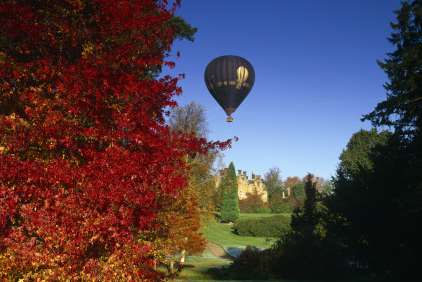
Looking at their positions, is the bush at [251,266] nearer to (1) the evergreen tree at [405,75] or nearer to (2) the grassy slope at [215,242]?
(2) the grassy slope at [215,242]

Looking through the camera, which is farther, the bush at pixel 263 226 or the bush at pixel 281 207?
the bush at pixel 281 207

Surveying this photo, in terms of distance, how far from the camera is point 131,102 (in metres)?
8.95

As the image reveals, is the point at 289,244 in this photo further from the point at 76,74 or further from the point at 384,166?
the point at 76,74

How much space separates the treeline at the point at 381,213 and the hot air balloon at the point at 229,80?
756 cm

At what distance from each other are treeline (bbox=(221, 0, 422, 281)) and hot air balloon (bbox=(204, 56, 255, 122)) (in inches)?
298

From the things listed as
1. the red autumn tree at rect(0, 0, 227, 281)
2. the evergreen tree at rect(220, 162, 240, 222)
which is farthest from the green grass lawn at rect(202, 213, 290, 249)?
the red autumn tree at rect(0, 0, 227, 281)

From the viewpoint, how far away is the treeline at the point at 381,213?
15.2m

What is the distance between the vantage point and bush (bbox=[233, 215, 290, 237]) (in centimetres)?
5541

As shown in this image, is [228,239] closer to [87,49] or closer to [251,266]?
[251,266]

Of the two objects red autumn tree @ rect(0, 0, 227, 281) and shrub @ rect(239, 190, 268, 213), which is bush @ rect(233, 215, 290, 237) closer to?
shrub @ rect(239, 190, 268, 213)

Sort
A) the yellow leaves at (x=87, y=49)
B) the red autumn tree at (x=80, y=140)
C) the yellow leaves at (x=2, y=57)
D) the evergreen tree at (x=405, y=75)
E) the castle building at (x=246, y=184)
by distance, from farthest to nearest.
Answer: the castle building at (x=246, y=184)
the evergreen tree at (x=405, y=75)
the yellow leaves at (x=87, y=49)
the yellow leaves at (x=2, y=57)
the red autumn tree at (x=80, y=140)

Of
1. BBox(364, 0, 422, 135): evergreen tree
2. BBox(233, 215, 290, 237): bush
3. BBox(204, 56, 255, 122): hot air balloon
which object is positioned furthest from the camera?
BBox(233, 215, 290, 237): bush

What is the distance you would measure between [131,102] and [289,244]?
1746 centimetres

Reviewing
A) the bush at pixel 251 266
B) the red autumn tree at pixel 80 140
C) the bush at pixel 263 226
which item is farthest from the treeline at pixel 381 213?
the bush at pixel 263 226
